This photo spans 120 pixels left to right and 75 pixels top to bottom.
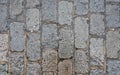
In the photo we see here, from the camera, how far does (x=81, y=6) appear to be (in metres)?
3.38

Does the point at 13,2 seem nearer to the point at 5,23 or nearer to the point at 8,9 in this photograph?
the point at 8,9

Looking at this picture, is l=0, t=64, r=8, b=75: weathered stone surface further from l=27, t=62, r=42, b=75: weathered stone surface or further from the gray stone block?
the gray stone block

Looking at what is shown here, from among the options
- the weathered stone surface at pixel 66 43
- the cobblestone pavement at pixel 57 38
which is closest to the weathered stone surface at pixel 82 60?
the cobblestone pavement at pixel 57 38

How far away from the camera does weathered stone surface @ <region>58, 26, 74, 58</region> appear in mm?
3389

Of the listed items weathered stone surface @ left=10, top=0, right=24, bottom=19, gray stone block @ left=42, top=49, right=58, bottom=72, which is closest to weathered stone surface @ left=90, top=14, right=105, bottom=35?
gray stone block @ left=42, top=49, right=58, bottom=72

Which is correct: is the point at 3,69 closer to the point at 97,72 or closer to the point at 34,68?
the point at 34,68

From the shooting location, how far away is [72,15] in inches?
133

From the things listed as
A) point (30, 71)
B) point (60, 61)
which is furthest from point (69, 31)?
point (30, 71)

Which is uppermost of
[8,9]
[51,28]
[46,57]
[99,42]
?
[8,9]

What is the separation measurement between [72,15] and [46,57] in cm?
76

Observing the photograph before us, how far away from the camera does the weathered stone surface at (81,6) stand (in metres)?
3.37

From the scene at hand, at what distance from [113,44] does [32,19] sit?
1295 mm

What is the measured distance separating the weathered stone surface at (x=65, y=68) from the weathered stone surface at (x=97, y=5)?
2.91 ft

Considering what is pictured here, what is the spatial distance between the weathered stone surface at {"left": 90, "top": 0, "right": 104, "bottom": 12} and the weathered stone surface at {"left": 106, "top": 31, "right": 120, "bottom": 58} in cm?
38
